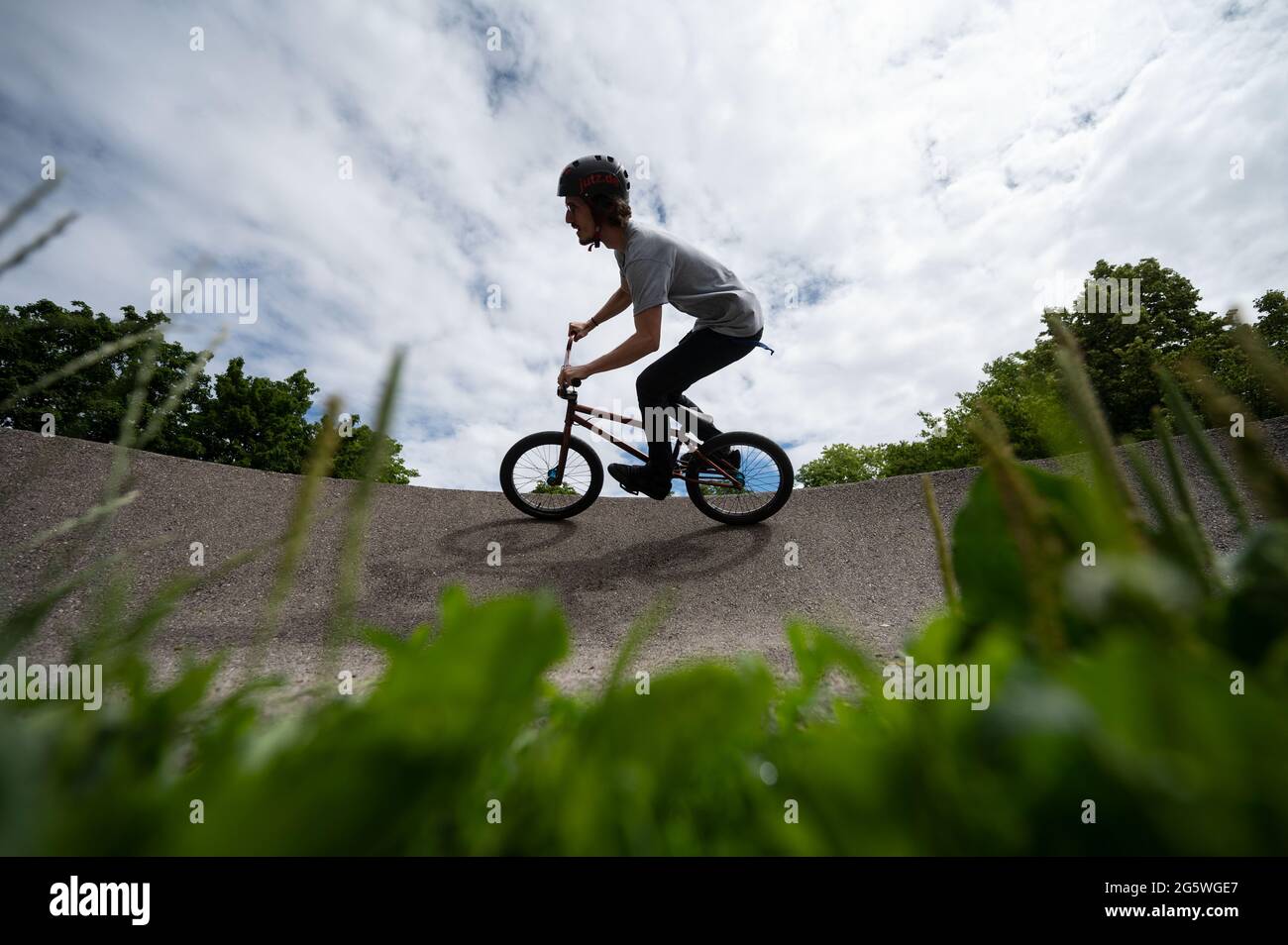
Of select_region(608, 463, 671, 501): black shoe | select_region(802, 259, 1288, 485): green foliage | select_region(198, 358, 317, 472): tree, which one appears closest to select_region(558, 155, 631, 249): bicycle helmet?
select_region(608, 463, 671, 501): black shoe

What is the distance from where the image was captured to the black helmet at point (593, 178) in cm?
533

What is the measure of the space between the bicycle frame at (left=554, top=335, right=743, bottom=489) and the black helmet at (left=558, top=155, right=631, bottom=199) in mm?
1595

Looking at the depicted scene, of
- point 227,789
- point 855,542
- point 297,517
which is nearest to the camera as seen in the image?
point 227,789

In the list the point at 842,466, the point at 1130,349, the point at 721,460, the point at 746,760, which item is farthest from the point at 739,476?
the point at 842,466

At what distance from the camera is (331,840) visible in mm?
214

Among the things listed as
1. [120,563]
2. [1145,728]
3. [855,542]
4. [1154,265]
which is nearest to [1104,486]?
[1145,728]

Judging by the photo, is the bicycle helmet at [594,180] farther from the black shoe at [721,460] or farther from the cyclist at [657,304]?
the black shoe at [721,460]

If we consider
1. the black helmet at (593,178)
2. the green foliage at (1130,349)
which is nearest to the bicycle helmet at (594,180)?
the black helmet at (593,178)

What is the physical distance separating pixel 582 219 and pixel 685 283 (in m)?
1.18

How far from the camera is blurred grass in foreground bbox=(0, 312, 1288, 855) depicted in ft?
0.68

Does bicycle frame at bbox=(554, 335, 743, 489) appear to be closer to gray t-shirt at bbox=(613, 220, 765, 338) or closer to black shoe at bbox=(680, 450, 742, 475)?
black shoe at bbox=(680, 450, 742, 475)

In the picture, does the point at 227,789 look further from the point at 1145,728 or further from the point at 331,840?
the point at 1145,728
